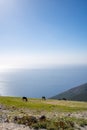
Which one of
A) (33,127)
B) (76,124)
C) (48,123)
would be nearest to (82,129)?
(76,124)

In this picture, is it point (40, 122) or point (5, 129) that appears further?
point (40, 122)

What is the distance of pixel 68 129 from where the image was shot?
78.8 ft

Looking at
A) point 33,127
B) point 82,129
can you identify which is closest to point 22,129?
point 33,127

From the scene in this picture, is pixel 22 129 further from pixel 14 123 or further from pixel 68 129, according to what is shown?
pixel 68 129

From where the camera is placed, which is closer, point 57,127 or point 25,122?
point 57,127

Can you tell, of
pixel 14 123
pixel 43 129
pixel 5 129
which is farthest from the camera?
pixel 14 123

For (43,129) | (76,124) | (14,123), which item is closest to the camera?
(43,129)

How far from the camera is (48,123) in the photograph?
25.3 m

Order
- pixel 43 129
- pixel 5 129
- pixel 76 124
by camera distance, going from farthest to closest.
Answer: pixel 76 124 < pixel 43 129 < pixel 5 129

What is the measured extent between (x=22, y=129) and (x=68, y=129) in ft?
14.8

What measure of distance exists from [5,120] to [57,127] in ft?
19.0

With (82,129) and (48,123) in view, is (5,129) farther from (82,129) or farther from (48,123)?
(82,129)

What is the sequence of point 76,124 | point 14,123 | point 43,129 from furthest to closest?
point 76,124
point 14,123
point 43,129

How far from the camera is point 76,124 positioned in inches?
1068
